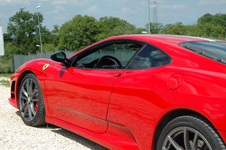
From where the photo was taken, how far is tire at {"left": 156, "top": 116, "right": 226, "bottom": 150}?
1.86m

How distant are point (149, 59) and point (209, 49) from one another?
0.58 m

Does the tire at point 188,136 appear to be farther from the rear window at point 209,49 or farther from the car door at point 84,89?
the car door at point 84,89

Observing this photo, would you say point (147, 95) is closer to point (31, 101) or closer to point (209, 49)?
point (209, 49)

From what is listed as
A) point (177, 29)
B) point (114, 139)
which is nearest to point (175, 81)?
point (114, 139)

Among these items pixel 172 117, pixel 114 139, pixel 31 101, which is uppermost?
pixel 172 117

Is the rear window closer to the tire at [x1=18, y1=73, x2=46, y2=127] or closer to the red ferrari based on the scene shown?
the red ferrari

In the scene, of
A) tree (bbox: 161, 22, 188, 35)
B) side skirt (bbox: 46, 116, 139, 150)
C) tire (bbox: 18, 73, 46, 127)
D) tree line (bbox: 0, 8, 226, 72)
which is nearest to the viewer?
side skirt (bbox: 46, 116, 139, 150)

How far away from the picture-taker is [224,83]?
189cm

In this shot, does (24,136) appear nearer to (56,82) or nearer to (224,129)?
(56,82)

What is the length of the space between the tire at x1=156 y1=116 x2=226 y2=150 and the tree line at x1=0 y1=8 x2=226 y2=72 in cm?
5972

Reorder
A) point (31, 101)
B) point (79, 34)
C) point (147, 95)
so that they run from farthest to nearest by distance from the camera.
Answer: point (79, 34), point (31, 101), point (147, 95)

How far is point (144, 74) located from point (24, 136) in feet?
7.52

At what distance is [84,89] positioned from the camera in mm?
3055

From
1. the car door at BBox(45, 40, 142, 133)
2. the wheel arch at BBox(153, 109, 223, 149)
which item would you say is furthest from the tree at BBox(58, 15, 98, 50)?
the wheel arch at BBox(153, 109, 223, 149)
